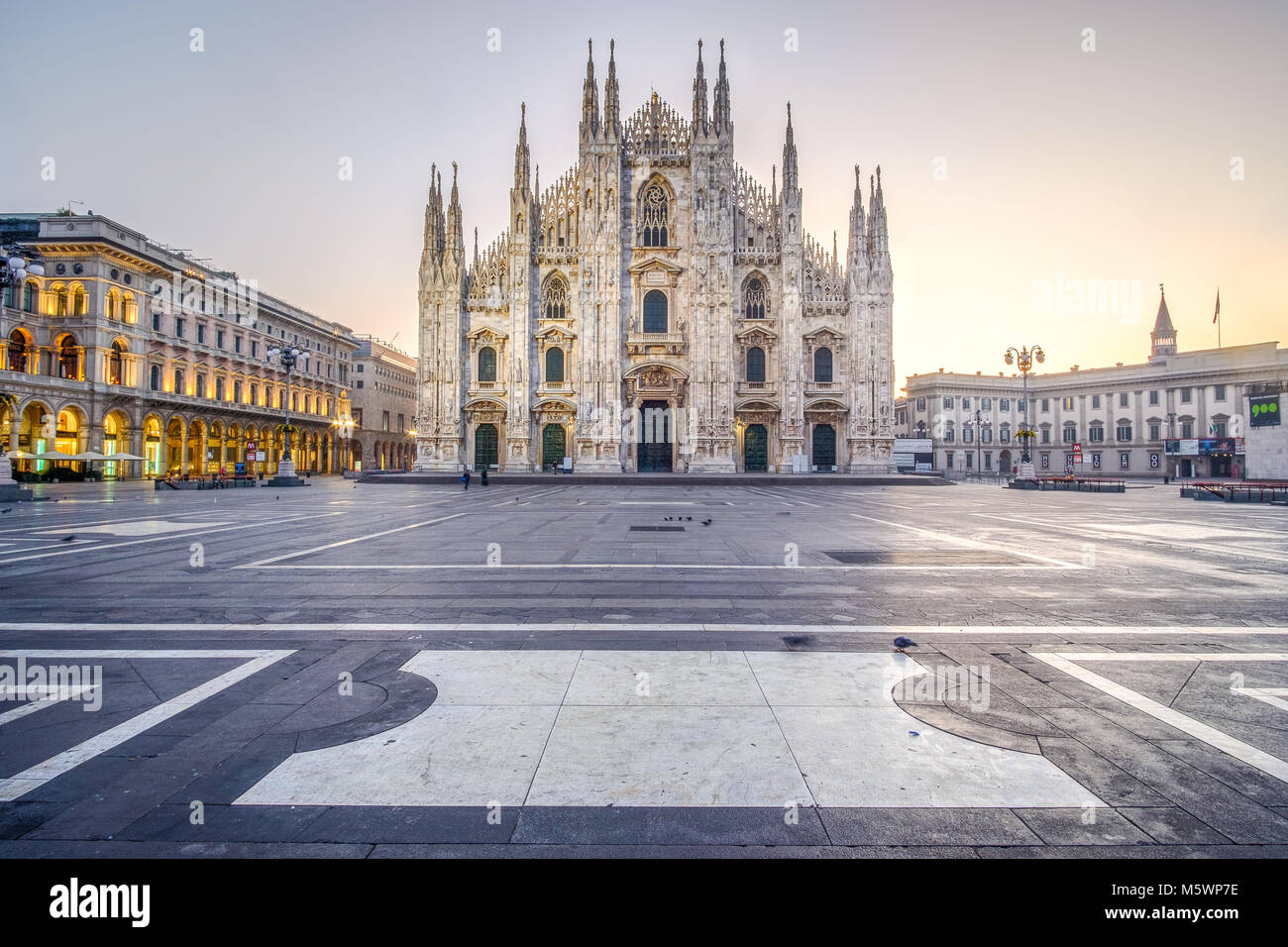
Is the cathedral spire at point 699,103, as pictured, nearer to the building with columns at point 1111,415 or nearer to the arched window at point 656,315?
the arched window at point 656,315

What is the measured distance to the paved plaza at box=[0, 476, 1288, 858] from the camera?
265cm

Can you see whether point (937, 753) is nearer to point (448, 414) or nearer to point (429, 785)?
point (429, 785)

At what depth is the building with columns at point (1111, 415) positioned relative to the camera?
212ft

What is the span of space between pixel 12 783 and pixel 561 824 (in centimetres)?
260

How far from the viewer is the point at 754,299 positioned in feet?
158

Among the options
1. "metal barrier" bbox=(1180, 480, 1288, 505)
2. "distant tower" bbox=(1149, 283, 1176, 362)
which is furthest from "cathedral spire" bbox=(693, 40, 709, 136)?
"distant tower" bbox=(1149, 283, 1176, 362)

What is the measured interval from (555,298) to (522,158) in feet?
32.2

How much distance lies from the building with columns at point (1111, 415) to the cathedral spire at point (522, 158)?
46.3m

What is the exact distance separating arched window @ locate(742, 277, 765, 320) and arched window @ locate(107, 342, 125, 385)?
43996mm

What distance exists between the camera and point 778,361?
155 ft

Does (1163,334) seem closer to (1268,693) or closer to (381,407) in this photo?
(381,407)

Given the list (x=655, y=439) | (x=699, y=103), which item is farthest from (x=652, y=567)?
(x=699, y=103)

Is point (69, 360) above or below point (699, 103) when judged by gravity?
below
